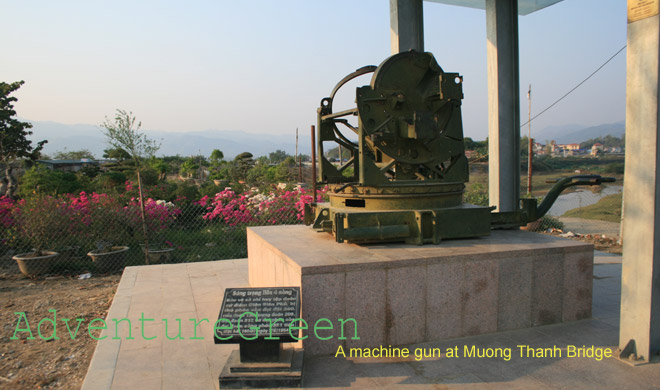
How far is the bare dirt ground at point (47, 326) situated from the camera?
A: 4.04 m

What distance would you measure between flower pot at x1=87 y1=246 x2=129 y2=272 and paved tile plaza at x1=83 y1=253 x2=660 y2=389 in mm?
3471

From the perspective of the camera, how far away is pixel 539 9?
9.16m

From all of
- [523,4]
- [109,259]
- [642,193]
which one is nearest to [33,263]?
[109,259]

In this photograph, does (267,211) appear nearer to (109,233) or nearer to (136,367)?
(109,233)

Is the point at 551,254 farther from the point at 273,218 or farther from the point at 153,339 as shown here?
the point at 273,218

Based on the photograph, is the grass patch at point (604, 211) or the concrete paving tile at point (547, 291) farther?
the grass patch at point (604, 211)

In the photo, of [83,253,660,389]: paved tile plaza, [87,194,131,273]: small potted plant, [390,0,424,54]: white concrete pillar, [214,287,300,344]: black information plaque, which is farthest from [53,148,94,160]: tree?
[214,287,300,344]: black information plaque

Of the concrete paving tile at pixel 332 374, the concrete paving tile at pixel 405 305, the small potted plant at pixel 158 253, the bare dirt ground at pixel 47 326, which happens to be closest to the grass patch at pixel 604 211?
the concrete paving tile at pixel 405 305

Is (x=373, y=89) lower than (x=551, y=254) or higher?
higher

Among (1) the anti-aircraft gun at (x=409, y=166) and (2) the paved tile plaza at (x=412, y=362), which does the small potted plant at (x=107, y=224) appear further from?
(1) the anti-aircraft gun at (x=409, y=166)

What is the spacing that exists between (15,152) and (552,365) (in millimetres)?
20896

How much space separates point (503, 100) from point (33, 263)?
8.76m

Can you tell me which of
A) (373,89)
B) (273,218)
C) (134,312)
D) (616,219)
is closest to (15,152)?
(273,218)

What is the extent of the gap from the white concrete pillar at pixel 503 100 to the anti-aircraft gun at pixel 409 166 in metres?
2.62
